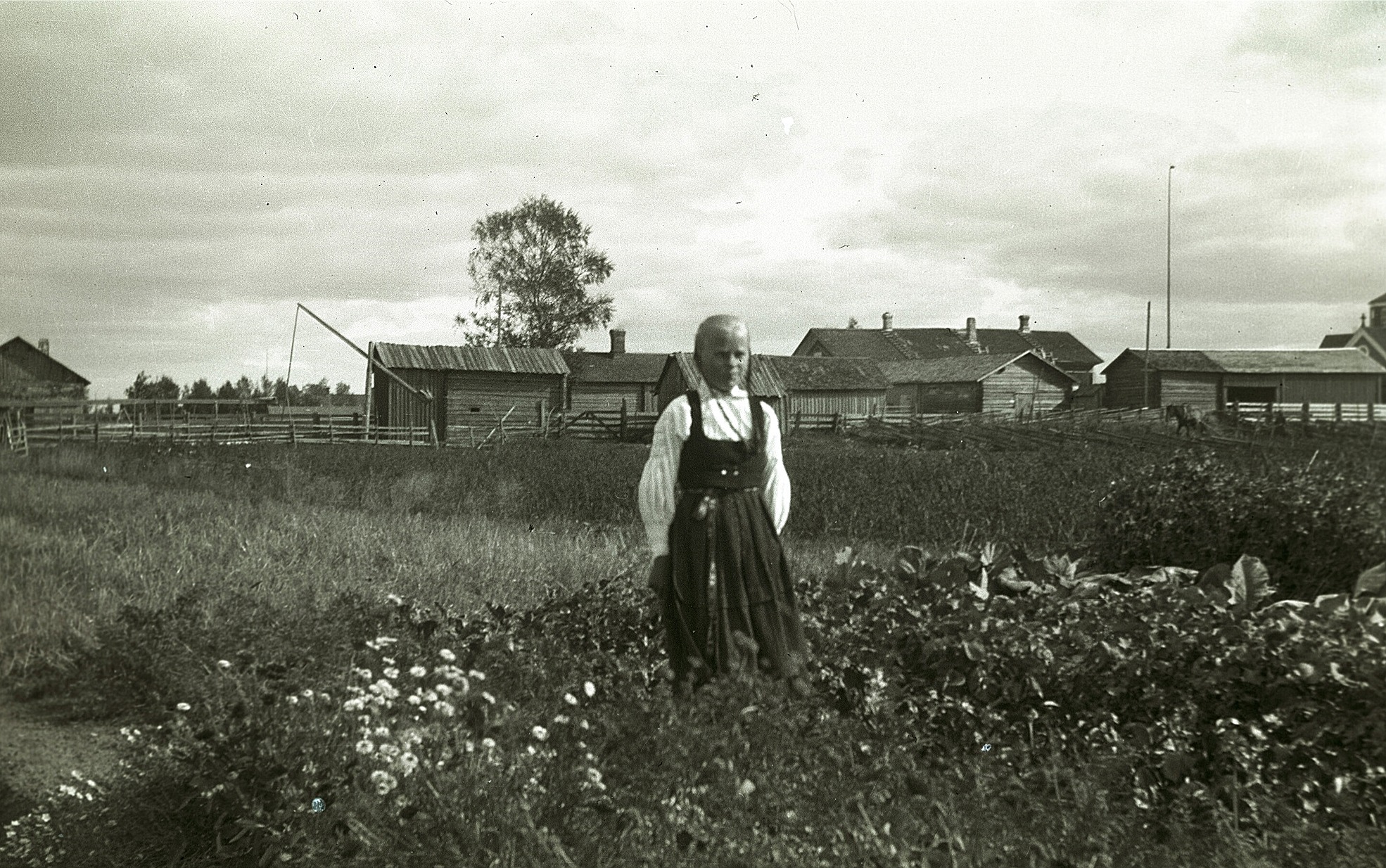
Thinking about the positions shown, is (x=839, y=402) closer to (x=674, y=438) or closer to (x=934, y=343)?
(x=934, y=343)

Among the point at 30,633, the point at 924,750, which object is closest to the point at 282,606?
the point at 30,633

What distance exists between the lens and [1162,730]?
4.23 m

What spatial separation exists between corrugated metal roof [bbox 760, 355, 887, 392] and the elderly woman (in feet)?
126

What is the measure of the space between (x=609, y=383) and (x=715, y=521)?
155ft

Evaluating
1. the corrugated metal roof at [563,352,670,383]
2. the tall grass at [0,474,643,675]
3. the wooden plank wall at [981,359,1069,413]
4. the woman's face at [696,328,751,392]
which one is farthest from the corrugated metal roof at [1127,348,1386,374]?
the woman's face at [696,328,751,392]

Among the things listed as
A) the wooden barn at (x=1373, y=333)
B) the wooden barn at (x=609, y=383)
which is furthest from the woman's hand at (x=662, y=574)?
the wooden barn at (x=609, y=383)

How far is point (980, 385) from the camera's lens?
49531 mm

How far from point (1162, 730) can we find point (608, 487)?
12.2 m

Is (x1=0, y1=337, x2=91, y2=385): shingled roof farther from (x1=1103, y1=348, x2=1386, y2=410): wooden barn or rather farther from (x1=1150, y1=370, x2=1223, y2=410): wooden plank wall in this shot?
(x1=1150, y1=370, x2=1223, y2=410): wooden plank wall

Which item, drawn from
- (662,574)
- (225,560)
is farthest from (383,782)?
(225,560)

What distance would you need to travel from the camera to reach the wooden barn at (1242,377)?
32.5m

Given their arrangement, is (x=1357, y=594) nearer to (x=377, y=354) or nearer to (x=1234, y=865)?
(x=1234, y=865)

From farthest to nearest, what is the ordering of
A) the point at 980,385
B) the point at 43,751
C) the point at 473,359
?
the point at 980,385 < the point at 473,359 < the point at 43,751

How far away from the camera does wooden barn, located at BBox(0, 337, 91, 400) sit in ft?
19.9
